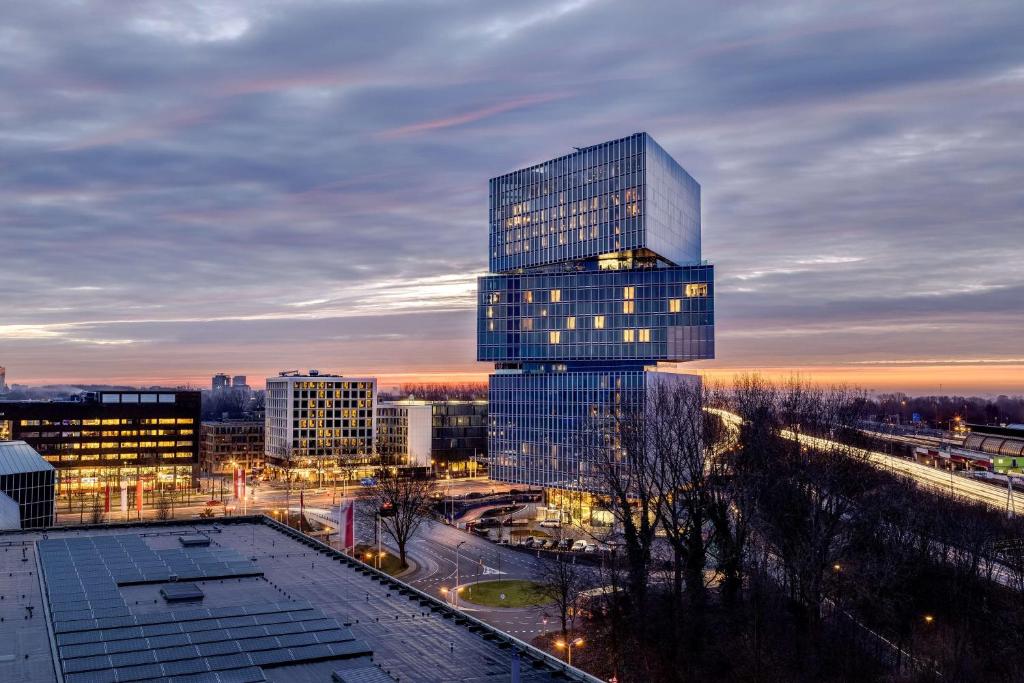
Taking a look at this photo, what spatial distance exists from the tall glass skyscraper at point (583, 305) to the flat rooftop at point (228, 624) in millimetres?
91408

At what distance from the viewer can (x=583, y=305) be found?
168875 mm

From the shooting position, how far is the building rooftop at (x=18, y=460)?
112 metres

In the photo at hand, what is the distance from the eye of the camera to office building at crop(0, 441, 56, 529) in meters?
108

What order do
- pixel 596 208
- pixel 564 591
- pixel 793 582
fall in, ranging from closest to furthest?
pixel 793 582 → pixel 564 591 → pixel 596 208

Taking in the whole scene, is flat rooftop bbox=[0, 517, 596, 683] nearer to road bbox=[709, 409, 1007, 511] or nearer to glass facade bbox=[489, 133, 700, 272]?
road bbox=[709, 409, 1007, 511]

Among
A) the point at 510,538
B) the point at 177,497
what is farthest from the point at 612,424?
the point at 177,497

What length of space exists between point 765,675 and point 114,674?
5104cm

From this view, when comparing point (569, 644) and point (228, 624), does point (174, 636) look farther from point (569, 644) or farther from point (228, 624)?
point (569, 644)

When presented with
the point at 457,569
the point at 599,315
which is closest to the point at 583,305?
the point at 599,315

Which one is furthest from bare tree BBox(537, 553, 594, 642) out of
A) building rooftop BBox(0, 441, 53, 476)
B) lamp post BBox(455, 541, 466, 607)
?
building rooftop BBox(0, 441, 53, 476)

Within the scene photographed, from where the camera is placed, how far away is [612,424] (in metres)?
142

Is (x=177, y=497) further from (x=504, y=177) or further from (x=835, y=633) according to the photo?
(x=835, y=633)

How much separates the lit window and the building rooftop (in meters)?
116

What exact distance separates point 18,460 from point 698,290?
397 feet
